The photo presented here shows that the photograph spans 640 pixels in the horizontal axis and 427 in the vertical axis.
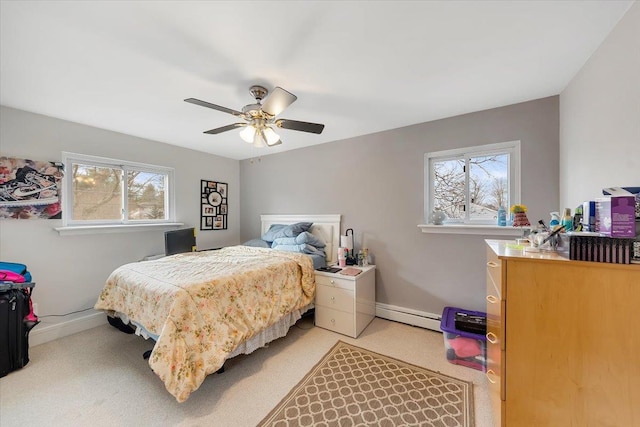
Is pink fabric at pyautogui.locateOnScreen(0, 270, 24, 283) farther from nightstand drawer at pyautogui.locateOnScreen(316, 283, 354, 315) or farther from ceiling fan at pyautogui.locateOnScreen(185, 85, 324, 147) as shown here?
nightstand drawer at pyautogui.locateOnScreen(316, 283, 354, 315)

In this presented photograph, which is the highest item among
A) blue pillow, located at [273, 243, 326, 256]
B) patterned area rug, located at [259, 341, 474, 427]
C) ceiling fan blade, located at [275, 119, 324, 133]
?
ceiling fan blade, located at [275, 119, 324, 133]

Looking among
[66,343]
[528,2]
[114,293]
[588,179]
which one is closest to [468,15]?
[528,2]

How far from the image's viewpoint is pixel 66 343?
93.9 inches

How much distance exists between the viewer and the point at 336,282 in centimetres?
259

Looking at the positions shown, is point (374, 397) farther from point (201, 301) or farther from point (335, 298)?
point (201, 301)

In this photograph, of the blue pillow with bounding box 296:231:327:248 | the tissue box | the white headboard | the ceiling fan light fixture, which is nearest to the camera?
the tissue box

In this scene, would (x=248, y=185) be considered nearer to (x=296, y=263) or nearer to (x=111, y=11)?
(x=296, y=263)

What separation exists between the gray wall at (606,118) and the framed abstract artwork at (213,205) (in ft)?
14.3

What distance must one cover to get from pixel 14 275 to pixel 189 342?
68.6 inches

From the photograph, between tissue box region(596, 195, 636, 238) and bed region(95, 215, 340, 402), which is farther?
bed region(95, 215, 340, 402)

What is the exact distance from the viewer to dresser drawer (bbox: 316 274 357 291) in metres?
2.49

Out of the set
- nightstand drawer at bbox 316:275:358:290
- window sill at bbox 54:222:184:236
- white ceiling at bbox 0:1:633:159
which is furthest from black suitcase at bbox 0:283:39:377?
nightstand drawer at bbox 316:275:358:290

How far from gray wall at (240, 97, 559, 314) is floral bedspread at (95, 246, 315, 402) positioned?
1.01 m

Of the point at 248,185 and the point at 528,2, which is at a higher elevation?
the point at 528,2
